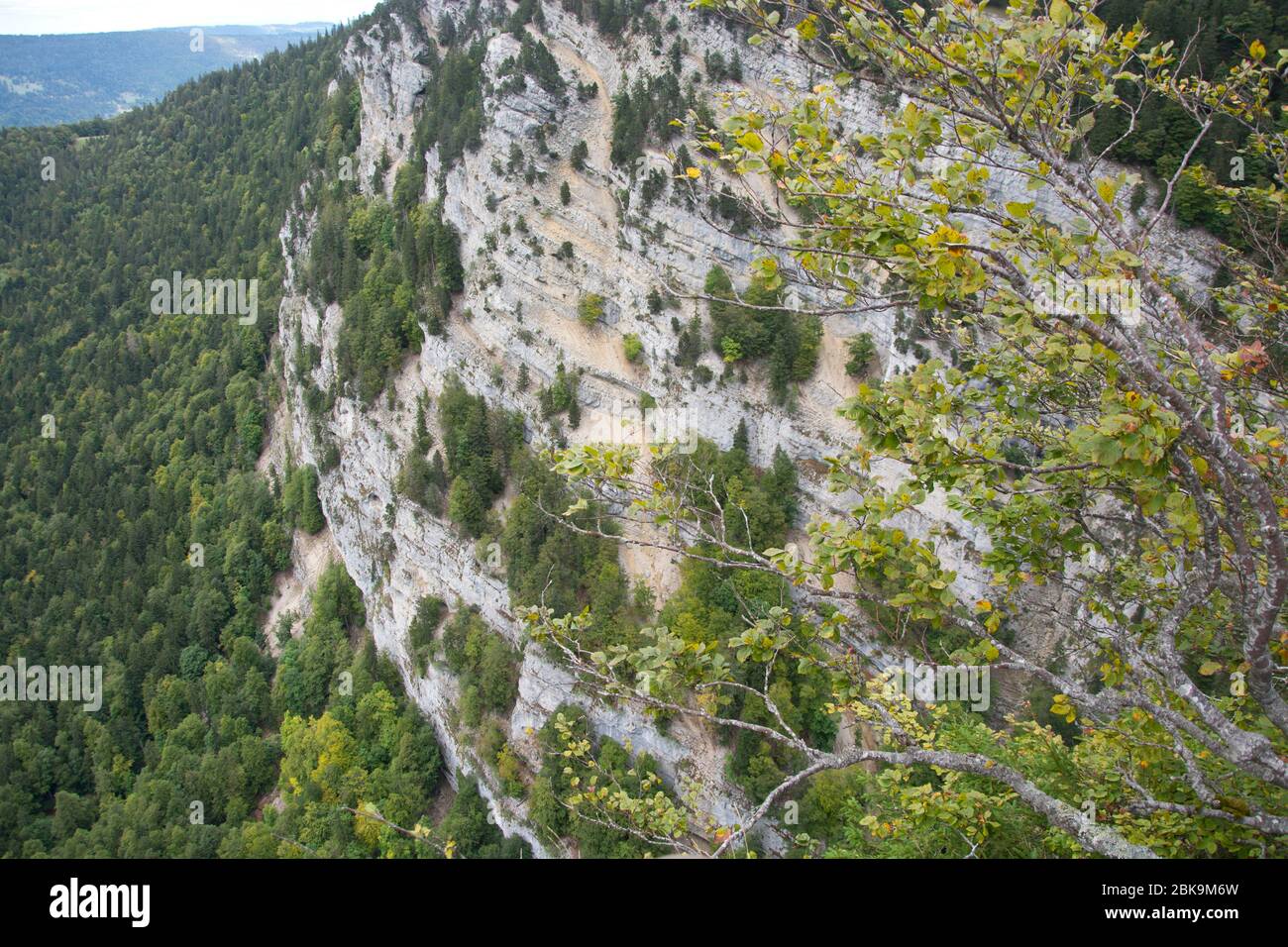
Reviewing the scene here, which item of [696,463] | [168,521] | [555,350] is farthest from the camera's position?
[168,521]

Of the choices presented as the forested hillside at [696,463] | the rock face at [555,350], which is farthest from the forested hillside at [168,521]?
the rock face at [555,350]

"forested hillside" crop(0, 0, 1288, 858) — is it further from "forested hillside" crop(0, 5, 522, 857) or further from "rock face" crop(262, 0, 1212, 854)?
"forested hillside" crop(0, 5, 522, 857)

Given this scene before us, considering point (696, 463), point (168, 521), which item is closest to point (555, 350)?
point (696, 463)

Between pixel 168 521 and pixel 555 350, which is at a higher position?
pixel 555 350

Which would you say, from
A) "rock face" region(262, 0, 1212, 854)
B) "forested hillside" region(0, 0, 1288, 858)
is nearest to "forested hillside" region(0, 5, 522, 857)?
"forested hillside" region(0, 0, 1288, 858)

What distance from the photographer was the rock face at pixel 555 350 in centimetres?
4456

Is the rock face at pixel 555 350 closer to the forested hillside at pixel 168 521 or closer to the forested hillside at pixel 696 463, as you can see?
the forested hillside at pixel 696 463

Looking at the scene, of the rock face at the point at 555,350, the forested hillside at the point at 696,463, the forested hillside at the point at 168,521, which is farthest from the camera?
the forested hillside at the point at 168,521

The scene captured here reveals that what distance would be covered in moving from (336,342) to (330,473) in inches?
418

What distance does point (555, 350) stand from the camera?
167 feet

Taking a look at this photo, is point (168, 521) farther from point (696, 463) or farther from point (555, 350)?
point (696, 463)

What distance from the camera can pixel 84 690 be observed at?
69.8 meters
